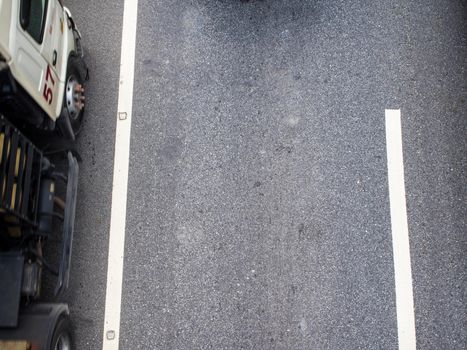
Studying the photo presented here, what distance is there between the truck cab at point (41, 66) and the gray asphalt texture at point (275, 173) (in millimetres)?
359

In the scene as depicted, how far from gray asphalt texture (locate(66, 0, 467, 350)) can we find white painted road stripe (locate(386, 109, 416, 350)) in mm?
64

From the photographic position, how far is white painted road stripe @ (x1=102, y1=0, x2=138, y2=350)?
407 centimetres

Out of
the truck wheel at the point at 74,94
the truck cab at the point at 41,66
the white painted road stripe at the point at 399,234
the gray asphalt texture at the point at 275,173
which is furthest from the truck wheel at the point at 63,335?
the white painted road stripe at the point at 399,234

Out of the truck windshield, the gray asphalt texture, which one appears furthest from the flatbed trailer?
the truck windshield

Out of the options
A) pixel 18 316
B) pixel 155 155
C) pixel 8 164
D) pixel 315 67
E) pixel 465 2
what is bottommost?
pixel 18 316

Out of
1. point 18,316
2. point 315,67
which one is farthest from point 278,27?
point 18,316

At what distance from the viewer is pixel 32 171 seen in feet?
12.1

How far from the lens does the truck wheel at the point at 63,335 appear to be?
359 centimetres

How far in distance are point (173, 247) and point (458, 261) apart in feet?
8.59

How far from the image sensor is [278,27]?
15.8 feet

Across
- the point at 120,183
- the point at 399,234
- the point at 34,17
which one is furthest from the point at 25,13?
the point at 399,234

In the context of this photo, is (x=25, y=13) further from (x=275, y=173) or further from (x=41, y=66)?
(x=275, y=173)

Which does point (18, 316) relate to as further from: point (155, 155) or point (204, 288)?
point (155, 155)

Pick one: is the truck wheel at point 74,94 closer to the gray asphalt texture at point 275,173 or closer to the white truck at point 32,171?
the white truck at point 32,171
